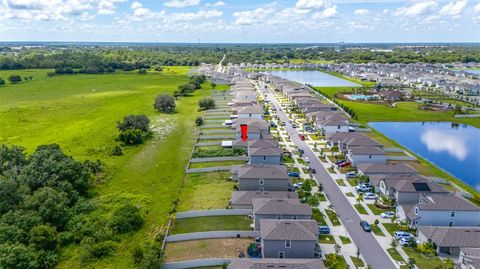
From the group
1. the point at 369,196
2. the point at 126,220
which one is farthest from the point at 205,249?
the point at 369,196

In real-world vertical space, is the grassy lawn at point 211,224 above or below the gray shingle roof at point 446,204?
below

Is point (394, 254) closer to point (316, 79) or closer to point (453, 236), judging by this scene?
point (453, 236)

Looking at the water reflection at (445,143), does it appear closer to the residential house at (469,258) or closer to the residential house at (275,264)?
the residential house at (469,258)

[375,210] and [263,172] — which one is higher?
[263,172]

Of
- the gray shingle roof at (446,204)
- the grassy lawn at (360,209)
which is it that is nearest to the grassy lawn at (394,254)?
the gray shingle roof at (446,204)

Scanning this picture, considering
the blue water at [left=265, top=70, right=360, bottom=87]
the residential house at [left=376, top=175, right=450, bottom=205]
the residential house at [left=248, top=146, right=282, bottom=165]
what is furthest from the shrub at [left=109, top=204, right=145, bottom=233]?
the blue water at [left=265, top=70, right=360, bottom=87]

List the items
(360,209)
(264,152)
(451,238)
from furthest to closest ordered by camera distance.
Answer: (264,152) → (360,209) → (451,238)
